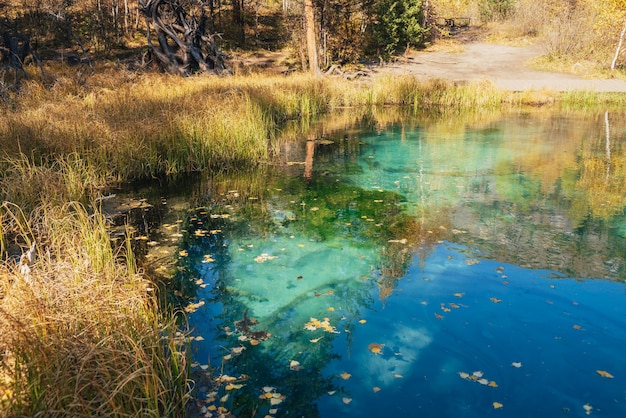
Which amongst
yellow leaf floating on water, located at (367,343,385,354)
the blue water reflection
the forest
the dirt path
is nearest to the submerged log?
the forest

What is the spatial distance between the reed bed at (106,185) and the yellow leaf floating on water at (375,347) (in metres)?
1.54

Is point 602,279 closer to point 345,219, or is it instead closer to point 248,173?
point 345,219

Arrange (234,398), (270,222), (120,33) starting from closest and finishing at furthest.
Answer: (234,398) → (270,222) → (120,33)

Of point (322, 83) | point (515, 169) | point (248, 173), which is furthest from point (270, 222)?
point (322, 83)

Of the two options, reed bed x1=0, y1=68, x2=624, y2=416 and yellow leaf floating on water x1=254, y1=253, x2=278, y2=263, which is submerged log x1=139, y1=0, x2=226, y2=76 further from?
yellow leaf floating on water x1=254, y1=253, x2=278, y2=263

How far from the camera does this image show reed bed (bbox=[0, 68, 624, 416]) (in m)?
2.85

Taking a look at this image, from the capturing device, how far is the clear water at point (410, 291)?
3.72m

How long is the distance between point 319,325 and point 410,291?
3.85 feet

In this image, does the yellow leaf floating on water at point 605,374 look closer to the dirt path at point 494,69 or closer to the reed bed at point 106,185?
the reed bed at point 106,185

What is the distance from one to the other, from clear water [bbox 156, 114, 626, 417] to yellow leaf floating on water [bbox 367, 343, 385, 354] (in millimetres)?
15

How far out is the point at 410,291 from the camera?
527cm

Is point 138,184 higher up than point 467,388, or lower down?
higher up

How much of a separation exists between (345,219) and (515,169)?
15.2 feet

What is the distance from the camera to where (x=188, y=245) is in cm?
646
